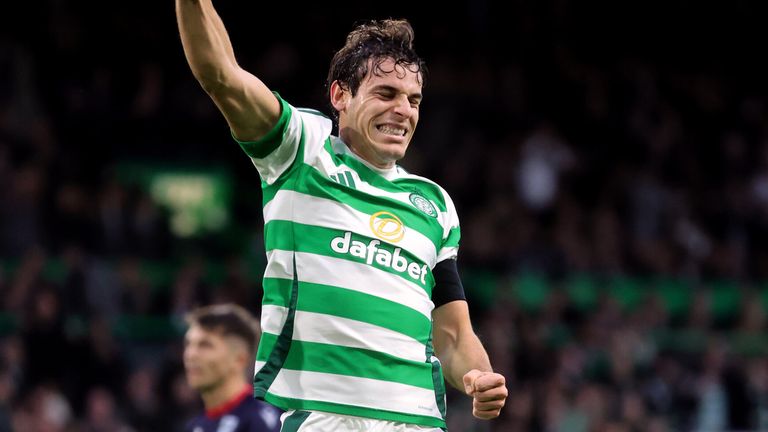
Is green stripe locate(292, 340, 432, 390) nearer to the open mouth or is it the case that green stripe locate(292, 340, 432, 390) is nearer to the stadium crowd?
the open mouth

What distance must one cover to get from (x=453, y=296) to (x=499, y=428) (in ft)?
21.2

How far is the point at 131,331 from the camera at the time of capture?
9.95m

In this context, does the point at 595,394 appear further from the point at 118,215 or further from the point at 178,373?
the point at 118,215

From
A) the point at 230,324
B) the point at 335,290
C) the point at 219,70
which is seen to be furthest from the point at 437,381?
the point at 230,324

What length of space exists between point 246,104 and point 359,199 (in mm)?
460

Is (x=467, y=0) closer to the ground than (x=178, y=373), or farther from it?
farther from it

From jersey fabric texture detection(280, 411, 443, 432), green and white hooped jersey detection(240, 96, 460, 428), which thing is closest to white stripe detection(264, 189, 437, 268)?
green and white hooped jersey detection(240, 96, 460, 428)

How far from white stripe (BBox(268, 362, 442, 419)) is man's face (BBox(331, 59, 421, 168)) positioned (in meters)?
0.64

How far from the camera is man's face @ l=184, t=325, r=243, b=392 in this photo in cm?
547

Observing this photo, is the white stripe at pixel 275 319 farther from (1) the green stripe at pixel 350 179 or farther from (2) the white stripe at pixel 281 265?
(1) the green stripe at pixel 350 179

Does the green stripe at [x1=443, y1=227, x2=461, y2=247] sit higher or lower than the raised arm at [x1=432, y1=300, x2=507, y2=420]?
higher

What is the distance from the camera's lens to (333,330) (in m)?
3.18

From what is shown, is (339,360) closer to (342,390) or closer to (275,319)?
(342,390)

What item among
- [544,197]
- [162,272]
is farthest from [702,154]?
[162,272]
